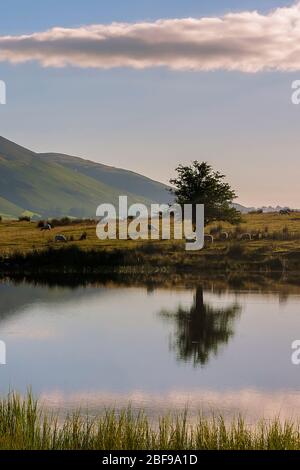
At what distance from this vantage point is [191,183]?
3755 inches

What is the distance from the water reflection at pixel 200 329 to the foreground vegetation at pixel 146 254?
18.5m

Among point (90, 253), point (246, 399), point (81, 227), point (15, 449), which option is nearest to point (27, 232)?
point (81, 227)

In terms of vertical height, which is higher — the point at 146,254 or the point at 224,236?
the point at 224,236

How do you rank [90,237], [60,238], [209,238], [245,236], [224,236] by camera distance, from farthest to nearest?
1. [224,236]
2. [90,237]
3. [245,236]
4. [209,238]
5. [60,238]

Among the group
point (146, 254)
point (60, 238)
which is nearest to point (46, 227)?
point (60, 238)

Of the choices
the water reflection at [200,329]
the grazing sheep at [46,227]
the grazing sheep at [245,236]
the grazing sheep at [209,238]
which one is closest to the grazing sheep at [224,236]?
the grazing sheep at [209,238]

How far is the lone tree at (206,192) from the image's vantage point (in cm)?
9438

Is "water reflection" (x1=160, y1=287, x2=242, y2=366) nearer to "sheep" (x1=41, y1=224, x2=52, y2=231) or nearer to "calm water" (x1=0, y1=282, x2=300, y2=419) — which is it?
"calm water" (x1=0, y1=282, x2=300, y2=419)

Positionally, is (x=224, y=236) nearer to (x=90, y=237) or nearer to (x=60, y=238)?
(x=90, y=237)

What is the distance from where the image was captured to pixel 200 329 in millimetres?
47844

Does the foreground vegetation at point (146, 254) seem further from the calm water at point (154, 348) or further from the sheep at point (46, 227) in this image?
the calm water at point (154, 348)

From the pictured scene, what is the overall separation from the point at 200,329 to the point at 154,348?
6165 millimetres

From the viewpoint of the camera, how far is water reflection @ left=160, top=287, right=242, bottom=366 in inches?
1610
